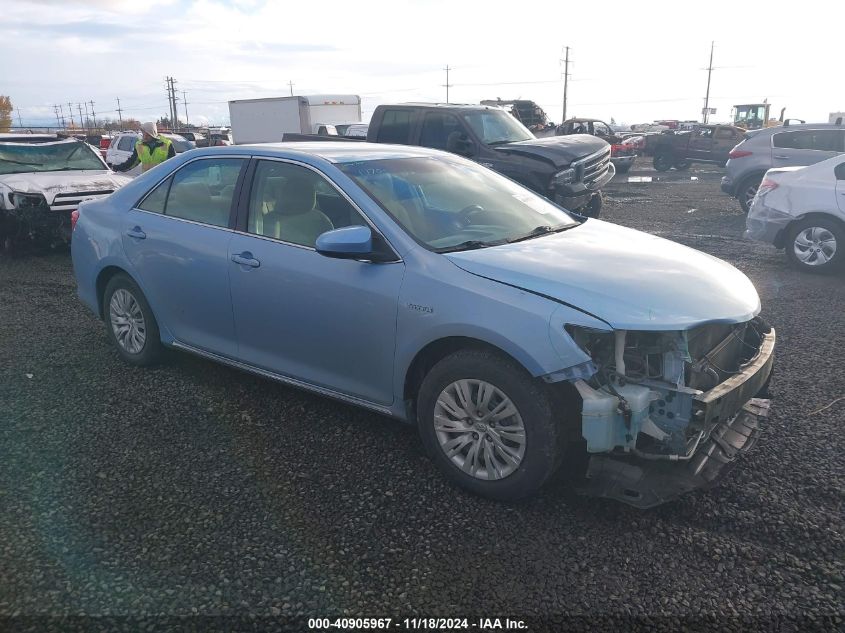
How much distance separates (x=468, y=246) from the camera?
143 inches

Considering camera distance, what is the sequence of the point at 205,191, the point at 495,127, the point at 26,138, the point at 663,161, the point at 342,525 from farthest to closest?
the point at 663,161, the point at 495,127, the point at 26,138, the point at 205,191, the point at 342,525

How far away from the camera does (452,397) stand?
332 cm

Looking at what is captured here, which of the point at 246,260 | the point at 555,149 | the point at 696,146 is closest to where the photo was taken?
the point at 246,260

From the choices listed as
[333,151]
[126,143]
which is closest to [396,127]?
[333,151]

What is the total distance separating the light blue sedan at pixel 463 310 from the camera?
119 inches

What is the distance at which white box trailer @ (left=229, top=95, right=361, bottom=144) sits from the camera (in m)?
25.9

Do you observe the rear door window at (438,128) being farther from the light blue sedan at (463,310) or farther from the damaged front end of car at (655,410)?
the damaged front end of car at (655,410)

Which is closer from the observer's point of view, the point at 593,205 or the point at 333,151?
the point at 333,151

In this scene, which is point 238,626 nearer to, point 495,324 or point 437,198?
point 495,324

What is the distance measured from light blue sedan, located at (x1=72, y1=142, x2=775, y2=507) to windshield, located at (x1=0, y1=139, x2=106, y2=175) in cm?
689

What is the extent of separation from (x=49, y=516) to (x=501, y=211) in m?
2.94

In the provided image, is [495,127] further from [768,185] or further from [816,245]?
[816,245]

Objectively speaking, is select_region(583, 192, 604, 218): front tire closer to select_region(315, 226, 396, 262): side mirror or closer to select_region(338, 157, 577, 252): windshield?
select_region(338, 157, 577, 252): windshield

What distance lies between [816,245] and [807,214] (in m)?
0.39
